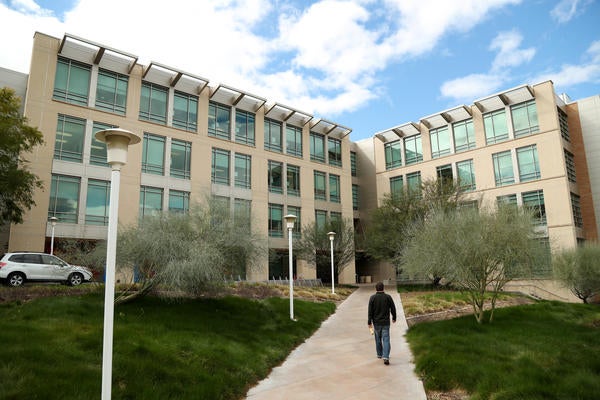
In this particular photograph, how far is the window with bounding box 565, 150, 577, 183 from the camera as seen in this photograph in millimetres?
31548

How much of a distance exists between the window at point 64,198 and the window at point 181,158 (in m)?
6.37

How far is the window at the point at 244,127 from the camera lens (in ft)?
111

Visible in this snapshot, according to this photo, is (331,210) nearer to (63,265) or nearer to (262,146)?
(262,146)

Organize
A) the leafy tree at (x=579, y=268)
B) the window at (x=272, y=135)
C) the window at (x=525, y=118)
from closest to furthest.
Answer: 1. the leafy tree at (x=579, y=268)
2. the window at (x=525, y=118)
3. the window at (x=272, y=135)

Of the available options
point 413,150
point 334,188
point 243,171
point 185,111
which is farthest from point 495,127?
point 185,111

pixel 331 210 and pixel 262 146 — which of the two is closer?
pixel 262 146

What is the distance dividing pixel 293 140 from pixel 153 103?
12.5m

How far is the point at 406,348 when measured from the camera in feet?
33.2

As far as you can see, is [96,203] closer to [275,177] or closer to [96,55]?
[96,55]

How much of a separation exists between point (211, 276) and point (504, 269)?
8.98 metres

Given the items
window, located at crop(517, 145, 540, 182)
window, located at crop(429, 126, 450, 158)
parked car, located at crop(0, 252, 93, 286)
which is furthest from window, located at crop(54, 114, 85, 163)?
window, located at crop(517, 145, 540, 182)

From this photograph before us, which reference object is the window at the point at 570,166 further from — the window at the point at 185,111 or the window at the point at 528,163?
the window at the point at 185,111

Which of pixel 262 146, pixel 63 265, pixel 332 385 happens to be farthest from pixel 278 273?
pixel 332 385

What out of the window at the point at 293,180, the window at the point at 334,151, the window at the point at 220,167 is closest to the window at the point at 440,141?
the window at the point at 334,151
